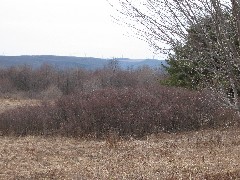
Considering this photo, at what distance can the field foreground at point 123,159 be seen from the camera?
7801 millimetres

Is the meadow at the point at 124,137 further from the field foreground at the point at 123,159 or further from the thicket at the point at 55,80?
the thicket at the point at 55,80

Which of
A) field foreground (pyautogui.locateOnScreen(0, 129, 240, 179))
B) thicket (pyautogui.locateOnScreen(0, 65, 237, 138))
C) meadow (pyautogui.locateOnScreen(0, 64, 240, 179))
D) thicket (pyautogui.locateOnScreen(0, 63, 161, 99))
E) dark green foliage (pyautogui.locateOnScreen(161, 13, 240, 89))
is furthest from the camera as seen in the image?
thicket (pyautogui.locateOnScreen(0, 63, 161, 99))

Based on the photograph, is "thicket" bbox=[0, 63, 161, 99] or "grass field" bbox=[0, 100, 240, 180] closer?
"grass field" bbox=[0, 100, 240, 180]

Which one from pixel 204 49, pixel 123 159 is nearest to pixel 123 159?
pixel 123 159

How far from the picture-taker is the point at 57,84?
4716 centimetres

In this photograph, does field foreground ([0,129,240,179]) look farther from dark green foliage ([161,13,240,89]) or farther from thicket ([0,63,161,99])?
thicket ([0,63,161,99])

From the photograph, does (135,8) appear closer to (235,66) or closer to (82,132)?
(235,66)

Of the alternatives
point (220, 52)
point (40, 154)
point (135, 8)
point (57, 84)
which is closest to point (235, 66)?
point (220, 52)

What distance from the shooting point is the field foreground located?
7.80 m

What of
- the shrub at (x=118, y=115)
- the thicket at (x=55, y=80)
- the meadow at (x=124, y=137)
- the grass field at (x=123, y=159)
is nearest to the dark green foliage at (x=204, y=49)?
the meadow at (x=124, y=137)

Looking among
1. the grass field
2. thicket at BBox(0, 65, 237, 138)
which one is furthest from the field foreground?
thicket at BBox(0, 65, 237, 138)

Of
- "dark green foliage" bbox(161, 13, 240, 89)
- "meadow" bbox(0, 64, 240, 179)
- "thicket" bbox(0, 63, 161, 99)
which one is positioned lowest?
"thicket" bbox(0, 63, 161, 99)

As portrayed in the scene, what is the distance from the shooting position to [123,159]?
958 cm

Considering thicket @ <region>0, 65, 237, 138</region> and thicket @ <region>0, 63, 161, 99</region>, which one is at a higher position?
thicket @ <region>0, 65, 237, 138</region>
